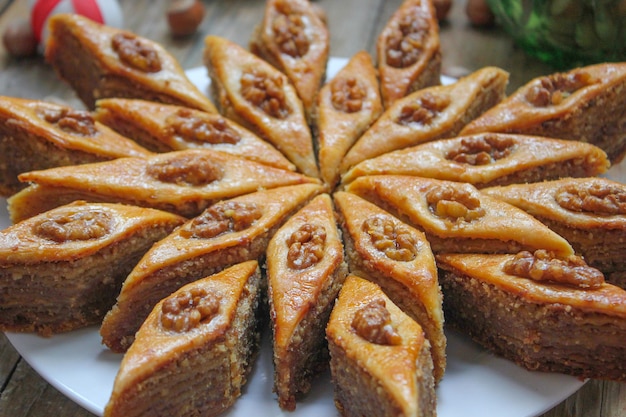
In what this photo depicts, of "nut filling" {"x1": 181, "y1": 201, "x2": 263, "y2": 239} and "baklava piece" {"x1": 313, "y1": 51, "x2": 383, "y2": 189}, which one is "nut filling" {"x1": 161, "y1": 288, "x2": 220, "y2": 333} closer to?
"nut filling" {"x1": 181, "y1": 201, "x2": 263, "y2": 239}

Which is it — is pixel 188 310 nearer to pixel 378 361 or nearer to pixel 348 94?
pixel 378 361

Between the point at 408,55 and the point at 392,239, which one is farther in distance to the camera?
the point at 408,55

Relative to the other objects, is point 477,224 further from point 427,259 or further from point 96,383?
point 96,383

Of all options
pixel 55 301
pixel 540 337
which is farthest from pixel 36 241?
pixel 540 337

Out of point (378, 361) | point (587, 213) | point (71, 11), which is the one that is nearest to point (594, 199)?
point (587, 213)

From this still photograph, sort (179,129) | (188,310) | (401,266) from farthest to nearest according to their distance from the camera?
(179,129) < (401,266) < (188,310)

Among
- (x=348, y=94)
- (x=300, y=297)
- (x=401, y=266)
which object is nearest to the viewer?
(x=300, y=297)

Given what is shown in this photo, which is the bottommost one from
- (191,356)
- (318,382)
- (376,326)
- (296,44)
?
(318,382)

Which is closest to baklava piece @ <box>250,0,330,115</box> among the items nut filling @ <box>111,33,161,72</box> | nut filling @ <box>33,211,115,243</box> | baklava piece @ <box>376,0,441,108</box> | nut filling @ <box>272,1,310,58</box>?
nut filling @ <box>272,1,310,58</box>
